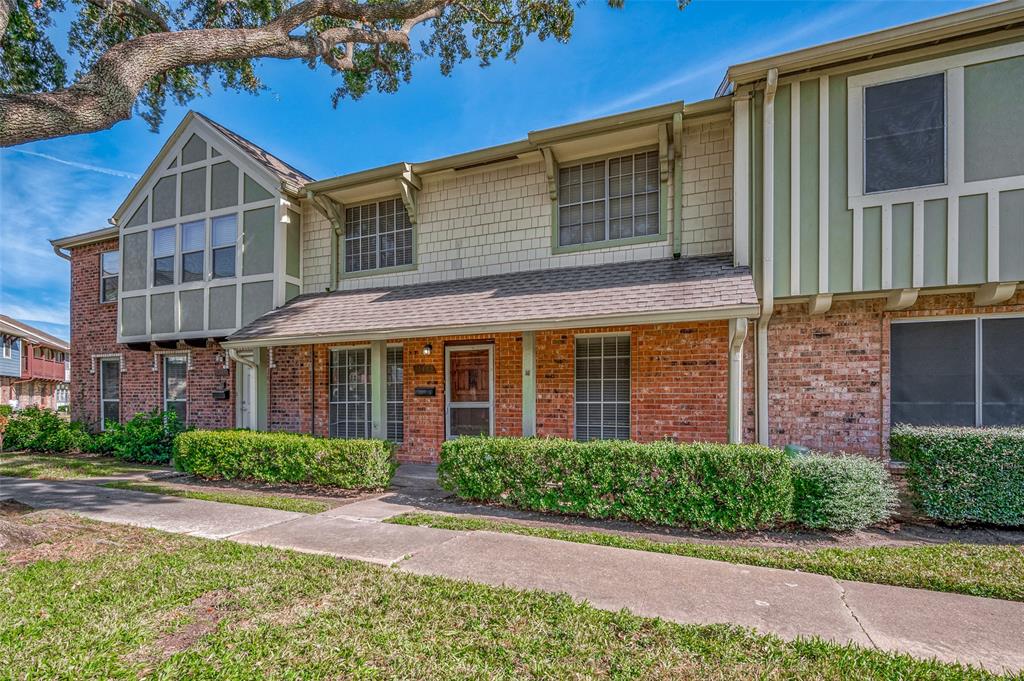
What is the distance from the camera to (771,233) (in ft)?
22.3

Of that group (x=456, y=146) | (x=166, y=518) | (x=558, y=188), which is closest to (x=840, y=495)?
(x=558, y=188)

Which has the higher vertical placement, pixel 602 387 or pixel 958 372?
pixel 958 372

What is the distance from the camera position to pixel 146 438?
10.5 meters

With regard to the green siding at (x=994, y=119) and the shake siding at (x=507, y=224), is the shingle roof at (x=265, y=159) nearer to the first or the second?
the shake siding at (x=507, y=224)

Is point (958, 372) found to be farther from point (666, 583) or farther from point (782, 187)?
point (666, 583)

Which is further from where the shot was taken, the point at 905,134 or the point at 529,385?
the point at 529,385

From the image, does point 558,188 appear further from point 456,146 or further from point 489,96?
point 489,96

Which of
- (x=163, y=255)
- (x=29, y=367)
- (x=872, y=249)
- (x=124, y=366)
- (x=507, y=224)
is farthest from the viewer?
(x=29, y=367)

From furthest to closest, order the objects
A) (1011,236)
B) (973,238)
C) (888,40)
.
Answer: (888,40)
(973,238)
(1011,236)

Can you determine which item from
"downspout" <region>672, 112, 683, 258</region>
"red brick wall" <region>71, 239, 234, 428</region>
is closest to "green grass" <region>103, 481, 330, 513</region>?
"red brick wall" <region>71, 239, 234, 428</region>

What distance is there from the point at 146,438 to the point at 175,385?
1.64m

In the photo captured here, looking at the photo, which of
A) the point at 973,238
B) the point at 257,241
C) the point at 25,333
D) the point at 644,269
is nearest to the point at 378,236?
the point at 257,241

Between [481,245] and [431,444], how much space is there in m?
3.95

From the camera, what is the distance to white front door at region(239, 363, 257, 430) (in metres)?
10.1
